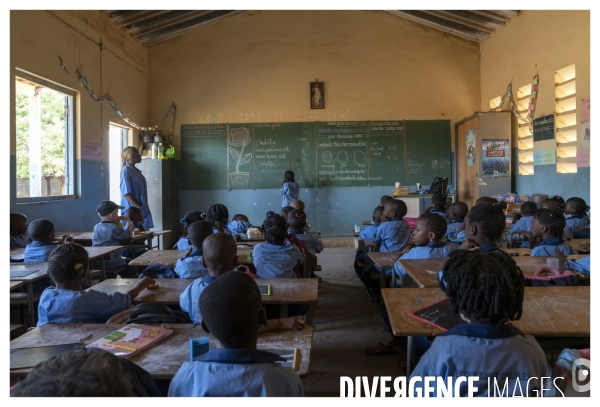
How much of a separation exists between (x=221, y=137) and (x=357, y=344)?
5.84 metres

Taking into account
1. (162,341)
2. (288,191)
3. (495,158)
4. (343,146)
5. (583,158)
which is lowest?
(162,341)

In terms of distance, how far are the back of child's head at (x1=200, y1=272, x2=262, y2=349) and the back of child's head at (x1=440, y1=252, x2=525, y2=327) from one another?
61 centimetres

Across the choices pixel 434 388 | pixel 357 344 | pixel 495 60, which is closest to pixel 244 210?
pixel 495 60

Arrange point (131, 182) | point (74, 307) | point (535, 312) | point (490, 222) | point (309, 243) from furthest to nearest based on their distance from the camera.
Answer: point (131, 182)
point (309, 243)
point (490, 222)
point (74, 307)
point (535, 312)

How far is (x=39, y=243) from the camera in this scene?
337 centimetres

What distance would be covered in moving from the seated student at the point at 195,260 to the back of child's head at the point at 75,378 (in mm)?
1881

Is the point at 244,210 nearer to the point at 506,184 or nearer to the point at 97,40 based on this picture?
the point at 97,40

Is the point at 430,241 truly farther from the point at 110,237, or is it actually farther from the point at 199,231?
the point at 110,237

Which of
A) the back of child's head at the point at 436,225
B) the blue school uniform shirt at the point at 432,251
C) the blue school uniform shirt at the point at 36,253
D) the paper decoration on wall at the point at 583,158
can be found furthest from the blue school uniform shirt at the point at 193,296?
the paper decoration on wall at the point at 583,158

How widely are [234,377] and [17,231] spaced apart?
142 inches

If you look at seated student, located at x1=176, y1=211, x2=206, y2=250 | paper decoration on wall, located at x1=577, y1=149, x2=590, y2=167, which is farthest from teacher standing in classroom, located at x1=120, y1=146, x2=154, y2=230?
paper decoration on wall, located at x1=577, y1=149, x2=590, y2=167

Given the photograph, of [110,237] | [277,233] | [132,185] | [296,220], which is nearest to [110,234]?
[110,237]

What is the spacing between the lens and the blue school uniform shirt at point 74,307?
197cm

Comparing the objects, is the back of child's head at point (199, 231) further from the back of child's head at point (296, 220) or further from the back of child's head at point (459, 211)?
the back of child's head at point (459, 211)
